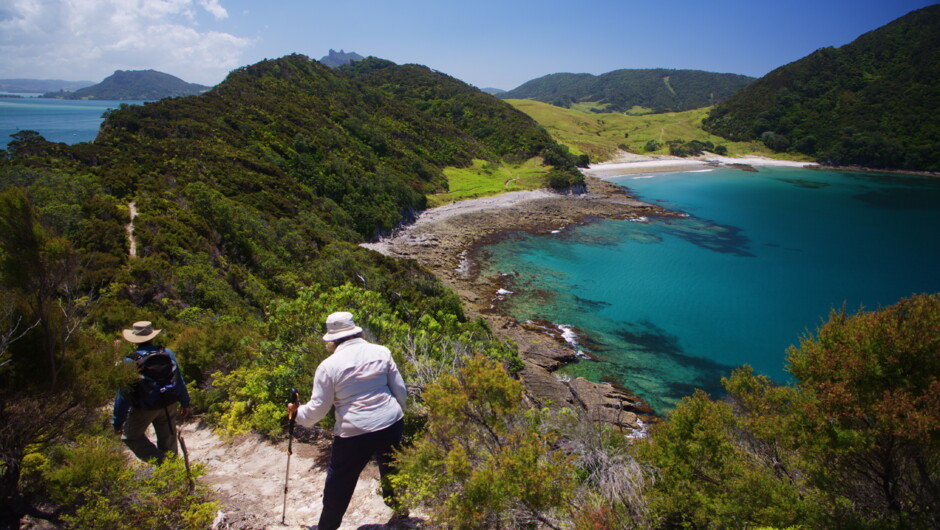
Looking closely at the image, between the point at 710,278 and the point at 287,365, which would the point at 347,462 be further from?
the point at 710,278

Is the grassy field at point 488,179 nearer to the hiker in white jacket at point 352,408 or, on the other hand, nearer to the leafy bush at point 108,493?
the hiker in white jacket at point 352,408

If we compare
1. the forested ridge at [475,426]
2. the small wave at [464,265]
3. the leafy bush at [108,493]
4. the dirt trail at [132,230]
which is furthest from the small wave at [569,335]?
the leafy bush at [108,493]

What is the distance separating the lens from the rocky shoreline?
59.1ft

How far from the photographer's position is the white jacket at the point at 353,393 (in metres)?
3.66

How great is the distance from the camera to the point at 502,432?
397cm

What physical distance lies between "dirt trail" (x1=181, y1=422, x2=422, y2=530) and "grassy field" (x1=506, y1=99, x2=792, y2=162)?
10222 centimetres

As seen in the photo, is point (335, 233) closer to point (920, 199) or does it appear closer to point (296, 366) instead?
point (296, 366)

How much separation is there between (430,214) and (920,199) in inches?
3046

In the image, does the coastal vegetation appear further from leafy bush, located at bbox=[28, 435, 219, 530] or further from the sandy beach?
the sandy beach

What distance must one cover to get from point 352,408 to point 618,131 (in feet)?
478

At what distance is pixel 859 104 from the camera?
105 m

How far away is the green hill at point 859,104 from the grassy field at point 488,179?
77.2 metres

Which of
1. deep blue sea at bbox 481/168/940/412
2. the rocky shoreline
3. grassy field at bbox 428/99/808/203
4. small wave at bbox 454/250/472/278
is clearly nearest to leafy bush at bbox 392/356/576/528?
the rocky shoreline

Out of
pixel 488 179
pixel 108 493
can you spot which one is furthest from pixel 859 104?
pixel 108 493
